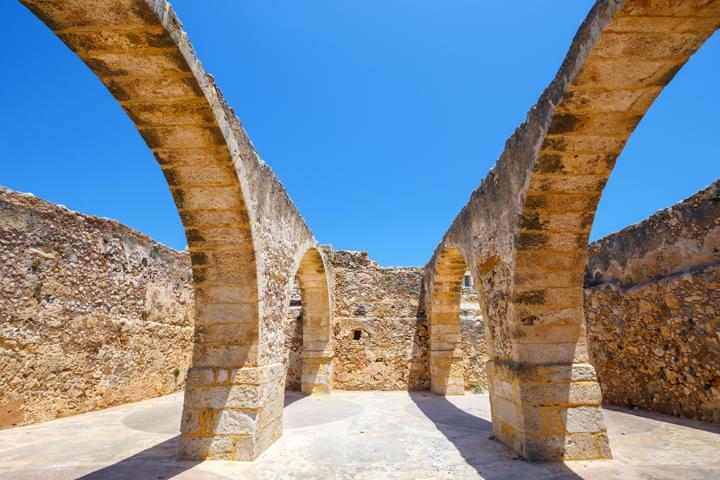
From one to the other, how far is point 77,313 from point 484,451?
614cm

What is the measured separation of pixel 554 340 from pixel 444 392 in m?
5.40

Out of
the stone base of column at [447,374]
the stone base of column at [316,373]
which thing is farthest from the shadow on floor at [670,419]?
the stone base of column at [316,373]

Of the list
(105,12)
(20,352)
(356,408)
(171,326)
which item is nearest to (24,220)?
(20,352)

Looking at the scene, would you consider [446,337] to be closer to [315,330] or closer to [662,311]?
[315,330]

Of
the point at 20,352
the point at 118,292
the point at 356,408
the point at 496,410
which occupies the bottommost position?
the point at 356,408

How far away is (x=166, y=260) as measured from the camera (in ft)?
28.0

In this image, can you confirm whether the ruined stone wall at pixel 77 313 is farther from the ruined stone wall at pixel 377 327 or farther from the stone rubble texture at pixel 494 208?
the ruined stone wall at pixel 377 327

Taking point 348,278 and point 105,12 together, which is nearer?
point 105,12

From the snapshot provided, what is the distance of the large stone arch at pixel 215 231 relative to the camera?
286 cm

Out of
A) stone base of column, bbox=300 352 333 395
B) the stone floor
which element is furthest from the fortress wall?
stone base of column, bbox=300 352 333 395

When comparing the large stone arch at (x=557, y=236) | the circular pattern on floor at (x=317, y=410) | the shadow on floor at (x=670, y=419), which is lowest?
the circular pattern on floor at (x=317, y=410)

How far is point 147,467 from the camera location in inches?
140

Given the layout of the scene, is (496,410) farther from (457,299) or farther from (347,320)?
(347,320)

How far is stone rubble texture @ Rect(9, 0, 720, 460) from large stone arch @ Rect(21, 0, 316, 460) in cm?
1
